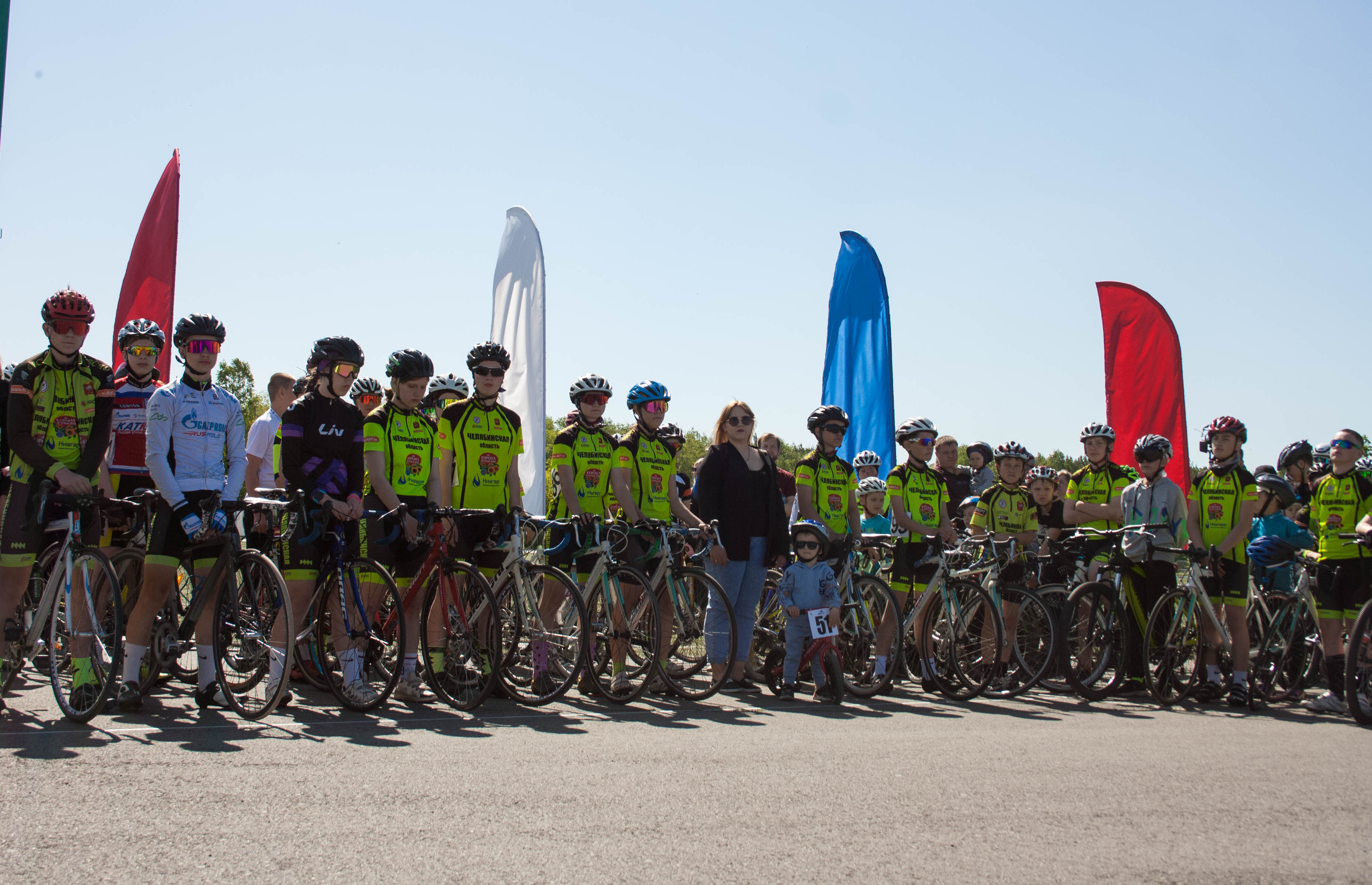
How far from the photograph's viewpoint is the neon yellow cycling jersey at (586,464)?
28.4 ft

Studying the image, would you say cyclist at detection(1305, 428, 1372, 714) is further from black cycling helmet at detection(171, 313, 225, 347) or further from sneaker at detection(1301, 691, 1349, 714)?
black cycling helmet at detection(171, 313, 225, 347)

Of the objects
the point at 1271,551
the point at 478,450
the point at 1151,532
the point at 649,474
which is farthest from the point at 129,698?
the point at 1271,551

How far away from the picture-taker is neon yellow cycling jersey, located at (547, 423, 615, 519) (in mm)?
8648

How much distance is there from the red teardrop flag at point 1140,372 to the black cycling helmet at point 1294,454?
2097 mm

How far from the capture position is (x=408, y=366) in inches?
298

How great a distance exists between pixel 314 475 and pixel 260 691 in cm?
186

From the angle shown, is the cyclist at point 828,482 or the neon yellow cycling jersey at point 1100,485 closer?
the cyclist at point 828,482

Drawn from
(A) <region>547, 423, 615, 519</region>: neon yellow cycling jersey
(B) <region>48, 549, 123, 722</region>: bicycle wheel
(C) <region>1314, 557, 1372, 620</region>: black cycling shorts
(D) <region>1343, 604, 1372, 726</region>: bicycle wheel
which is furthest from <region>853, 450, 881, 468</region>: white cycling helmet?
(B) <region>48, 549, 123, 722</region>: bicycle wheel

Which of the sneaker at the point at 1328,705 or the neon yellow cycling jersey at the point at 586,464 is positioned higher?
the neon yellow cycling jersey at the point at 586,464

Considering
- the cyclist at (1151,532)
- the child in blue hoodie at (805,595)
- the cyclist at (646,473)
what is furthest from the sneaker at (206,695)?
the cyclist at (1151,532)

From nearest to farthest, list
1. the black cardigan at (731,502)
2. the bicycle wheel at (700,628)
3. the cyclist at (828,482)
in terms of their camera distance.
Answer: the bicycle wheel at (700,628) < the black cardigan at (731,502) < the cyclist at (828,482)

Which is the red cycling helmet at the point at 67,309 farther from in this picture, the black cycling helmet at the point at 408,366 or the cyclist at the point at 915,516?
the cyclist at the point at 915,516

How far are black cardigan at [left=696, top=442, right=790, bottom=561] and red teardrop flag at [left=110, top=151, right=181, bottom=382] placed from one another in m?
8.49

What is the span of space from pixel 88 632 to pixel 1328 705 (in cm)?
862
